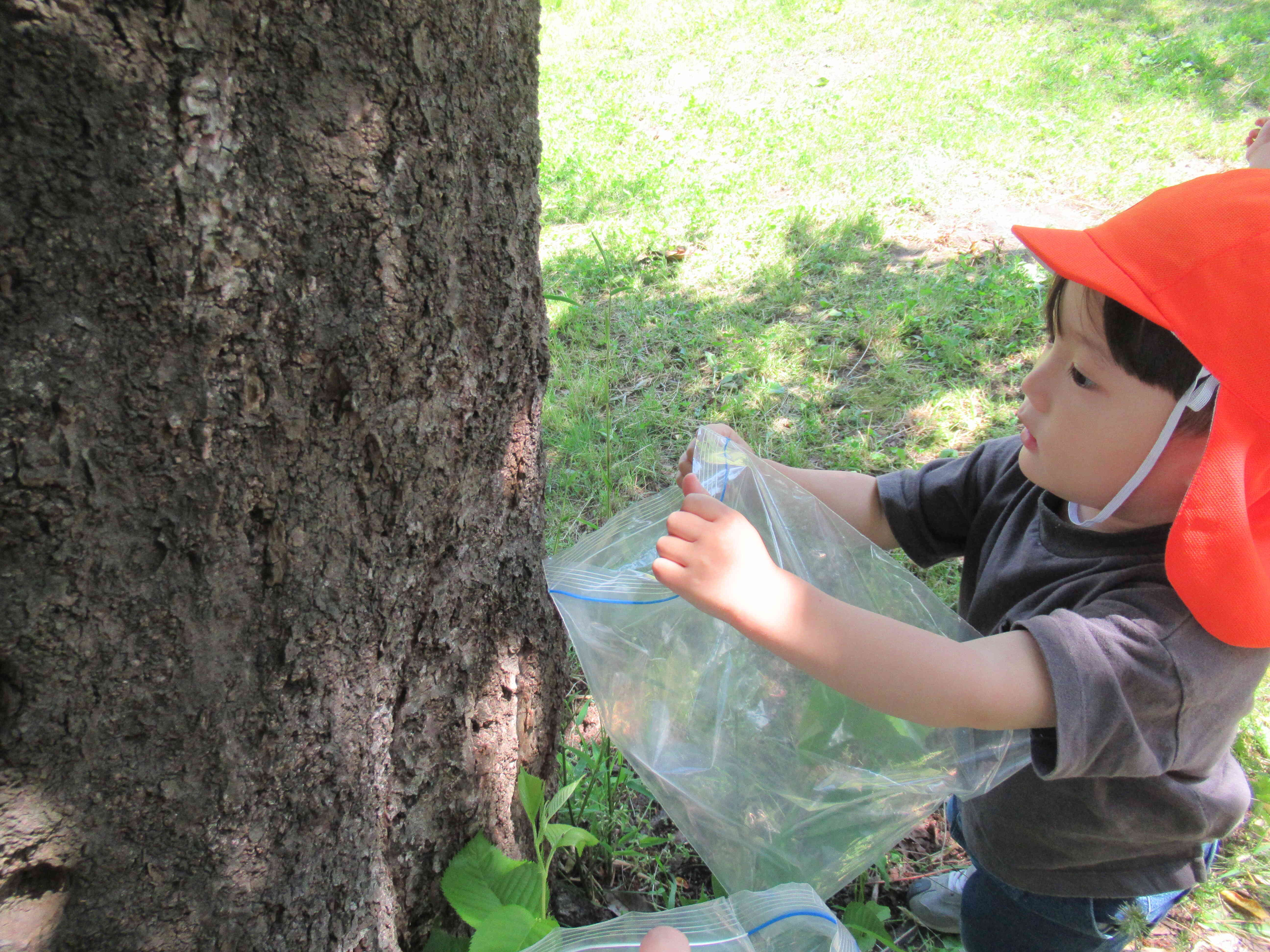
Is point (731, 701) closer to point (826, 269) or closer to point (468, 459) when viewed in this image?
point (468, 459)

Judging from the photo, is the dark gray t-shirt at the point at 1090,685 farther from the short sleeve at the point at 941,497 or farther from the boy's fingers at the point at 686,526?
the boy's fingers at the point at 686,526

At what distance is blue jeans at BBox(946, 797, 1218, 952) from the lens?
1447 millimetres

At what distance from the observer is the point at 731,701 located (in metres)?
1.27

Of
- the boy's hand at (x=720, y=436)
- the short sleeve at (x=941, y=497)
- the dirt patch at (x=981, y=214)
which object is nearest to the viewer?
the boy's hand at (x=720, y=436)

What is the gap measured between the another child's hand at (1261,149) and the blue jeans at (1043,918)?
1544mm

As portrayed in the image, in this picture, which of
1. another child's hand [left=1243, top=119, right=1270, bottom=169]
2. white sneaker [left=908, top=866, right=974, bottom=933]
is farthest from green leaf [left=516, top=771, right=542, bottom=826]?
another child's hand [left=1243, top=119, right=1270, bottom=169]

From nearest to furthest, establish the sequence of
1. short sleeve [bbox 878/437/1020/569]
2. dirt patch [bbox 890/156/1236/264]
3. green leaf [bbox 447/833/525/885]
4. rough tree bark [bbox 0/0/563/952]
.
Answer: rough tree bark [bbox 0/0/563/952] → green leaf [bbox 447/833/525/885] → short sleeve [bbox 878/437/1020/569] → dirt patch [bbox 890/156/1236/264]

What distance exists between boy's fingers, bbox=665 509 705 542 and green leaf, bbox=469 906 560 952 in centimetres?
54

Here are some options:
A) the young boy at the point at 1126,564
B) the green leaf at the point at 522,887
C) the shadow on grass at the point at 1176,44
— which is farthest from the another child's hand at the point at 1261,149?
the shadow on grass at the point at 1176,44

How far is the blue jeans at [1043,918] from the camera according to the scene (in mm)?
1447

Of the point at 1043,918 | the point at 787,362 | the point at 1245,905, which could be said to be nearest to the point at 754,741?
the point at 1043,918

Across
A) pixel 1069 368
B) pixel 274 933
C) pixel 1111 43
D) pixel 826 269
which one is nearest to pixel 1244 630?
pixel 1069 368

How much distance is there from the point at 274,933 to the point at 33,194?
2.96 feet

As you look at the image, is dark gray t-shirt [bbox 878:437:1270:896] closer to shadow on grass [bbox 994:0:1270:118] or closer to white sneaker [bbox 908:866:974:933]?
white sneaker [bbox 908:866:974:933]
